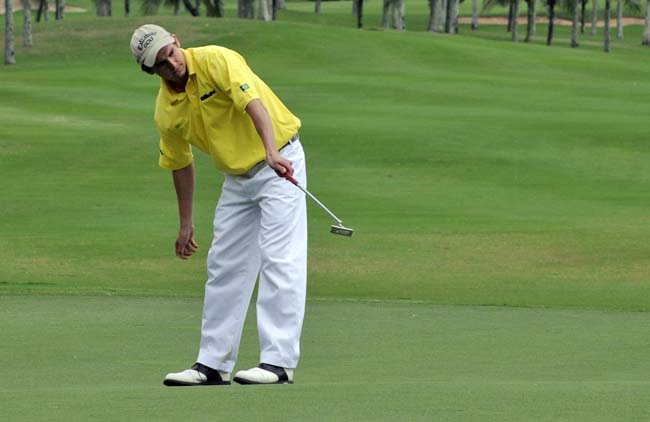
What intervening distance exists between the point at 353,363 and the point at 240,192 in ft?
3.98

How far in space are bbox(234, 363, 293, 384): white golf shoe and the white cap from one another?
1463 millimetres

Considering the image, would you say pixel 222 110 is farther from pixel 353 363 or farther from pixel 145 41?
pixel 353 363

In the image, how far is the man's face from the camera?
21.0ft

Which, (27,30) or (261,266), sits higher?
(261,266)

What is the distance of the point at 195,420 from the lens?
486 cm

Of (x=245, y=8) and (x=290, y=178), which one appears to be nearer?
(x=290, y=178)

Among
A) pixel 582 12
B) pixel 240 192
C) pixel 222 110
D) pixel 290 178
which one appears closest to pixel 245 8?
pixel 582 12

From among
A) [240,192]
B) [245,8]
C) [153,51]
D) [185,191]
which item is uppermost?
[153,51]

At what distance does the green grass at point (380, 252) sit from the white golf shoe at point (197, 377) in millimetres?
151

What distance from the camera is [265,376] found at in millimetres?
6391

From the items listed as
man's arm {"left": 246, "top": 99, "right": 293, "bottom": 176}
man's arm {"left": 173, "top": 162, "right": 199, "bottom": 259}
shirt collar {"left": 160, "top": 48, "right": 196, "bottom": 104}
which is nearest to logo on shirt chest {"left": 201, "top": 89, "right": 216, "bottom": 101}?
shirt collar {"left": 160, "top": 48, "right": 196, "bottom": 104}

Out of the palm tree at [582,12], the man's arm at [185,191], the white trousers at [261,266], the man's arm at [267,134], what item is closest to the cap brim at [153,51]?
the man's arm at [267,134]

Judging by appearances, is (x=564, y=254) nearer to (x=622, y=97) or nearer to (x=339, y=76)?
(x=622, y=97)

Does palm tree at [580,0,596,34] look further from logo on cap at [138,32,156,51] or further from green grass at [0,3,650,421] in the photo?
logo on cap at [138,32,156,51]
